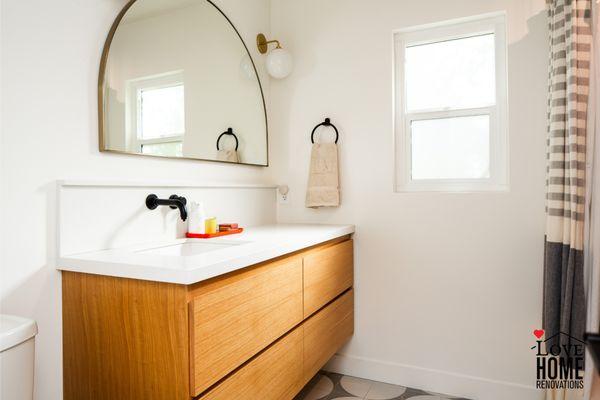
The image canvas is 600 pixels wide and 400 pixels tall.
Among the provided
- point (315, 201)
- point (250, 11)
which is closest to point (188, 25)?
point (250, 11)

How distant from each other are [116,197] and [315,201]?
114cm

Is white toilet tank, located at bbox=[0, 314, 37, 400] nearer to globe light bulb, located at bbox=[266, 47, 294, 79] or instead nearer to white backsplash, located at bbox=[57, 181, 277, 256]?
white backsplash, located at bbox=[57, 181, 277, 256]

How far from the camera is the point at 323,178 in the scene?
2312 mm

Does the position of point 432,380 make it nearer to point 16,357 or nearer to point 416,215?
point 416,215

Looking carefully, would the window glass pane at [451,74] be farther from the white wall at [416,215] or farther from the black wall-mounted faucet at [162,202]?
the black wall-mounted faucet at [162,202]

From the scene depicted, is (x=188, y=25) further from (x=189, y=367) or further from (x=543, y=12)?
(x=543, y=12)

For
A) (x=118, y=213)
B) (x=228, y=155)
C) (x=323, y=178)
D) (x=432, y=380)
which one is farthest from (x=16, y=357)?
(x=432, y=380)

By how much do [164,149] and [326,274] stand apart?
97 centimetres

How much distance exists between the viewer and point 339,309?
83.0 inches

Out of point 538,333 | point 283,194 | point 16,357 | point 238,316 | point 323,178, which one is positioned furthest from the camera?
point 283,194

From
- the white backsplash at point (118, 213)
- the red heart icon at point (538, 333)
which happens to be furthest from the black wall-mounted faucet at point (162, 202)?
the red heart icon at point (538, 333)

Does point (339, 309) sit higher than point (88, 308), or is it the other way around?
point (88, 308)

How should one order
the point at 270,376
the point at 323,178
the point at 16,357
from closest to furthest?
1. the point at 16,357
2. the point at 270,376
3. the point at 323,178

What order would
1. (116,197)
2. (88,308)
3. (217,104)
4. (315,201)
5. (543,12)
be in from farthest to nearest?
(315,201) < (217,104) < (543,12) < (116,197) < (88,308)
